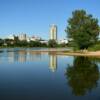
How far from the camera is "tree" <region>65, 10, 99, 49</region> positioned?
66.6 metres

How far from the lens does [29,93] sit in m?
13.1

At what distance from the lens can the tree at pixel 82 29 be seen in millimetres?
66625

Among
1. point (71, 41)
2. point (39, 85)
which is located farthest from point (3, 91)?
point (71, 41)

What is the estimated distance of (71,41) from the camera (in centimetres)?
7200

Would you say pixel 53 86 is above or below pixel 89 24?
below

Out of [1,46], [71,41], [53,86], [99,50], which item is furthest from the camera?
[1,46]

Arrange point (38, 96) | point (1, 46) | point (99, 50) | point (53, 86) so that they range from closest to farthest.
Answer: point (38, 96) → point (53, 86) → point (99, 50) → point (1, 46)

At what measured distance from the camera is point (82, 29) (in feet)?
221

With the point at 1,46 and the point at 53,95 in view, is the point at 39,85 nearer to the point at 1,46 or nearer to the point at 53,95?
the point at 53,95

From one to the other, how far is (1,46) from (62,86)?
159 m

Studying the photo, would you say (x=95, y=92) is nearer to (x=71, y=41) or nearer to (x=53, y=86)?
(x=53, y=86)

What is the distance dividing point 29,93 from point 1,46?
16028 cm

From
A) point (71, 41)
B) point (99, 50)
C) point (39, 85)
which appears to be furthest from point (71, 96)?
point (71, 41)

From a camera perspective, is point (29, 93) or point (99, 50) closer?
point (29, 93)
